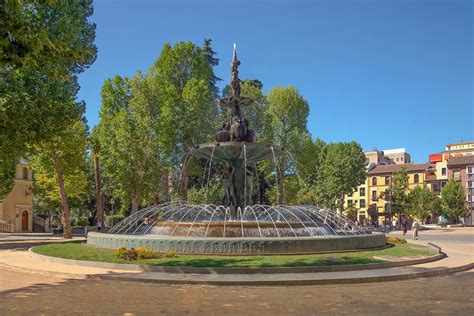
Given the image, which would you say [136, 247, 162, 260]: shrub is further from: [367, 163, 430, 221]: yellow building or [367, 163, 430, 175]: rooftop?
[367, 163, 430, 175]: rooftop

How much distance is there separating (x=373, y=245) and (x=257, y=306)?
11420 mm

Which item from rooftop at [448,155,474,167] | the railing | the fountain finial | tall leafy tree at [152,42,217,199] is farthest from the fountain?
rooftop at [448,155,474,167]

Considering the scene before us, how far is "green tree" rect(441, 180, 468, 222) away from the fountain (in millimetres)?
54205

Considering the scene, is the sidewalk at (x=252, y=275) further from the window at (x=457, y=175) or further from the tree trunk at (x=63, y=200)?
the window at (x=457, y=175)

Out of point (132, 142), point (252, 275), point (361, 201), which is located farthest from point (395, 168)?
point (252, 275)

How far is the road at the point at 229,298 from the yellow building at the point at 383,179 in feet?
278

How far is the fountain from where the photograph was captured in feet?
54.3

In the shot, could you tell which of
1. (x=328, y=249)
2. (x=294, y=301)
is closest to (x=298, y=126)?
(x=328, y=249)

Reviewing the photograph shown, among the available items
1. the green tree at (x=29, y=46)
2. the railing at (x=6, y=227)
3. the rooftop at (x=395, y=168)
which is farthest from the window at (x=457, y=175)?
the green tree at (x=29, y=46)

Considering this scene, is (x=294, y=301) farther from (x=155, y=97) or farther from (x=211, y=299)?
(x=155, y=97)

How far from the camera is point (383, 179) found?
96.3 metres

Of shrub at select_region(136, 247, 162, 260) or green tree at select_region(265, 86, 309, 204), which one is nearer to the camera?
shrub at select_region(136, 247, 162, 260)

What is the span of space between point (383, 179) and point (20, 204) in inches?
2738

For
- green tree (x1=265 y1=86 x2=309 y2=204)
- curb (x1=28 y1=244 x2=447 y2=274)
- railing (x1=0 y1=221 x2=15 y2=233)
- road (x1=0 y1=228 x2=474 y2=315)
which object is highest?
green tree (x1=265 y1=86 x2=309 y2=204)
